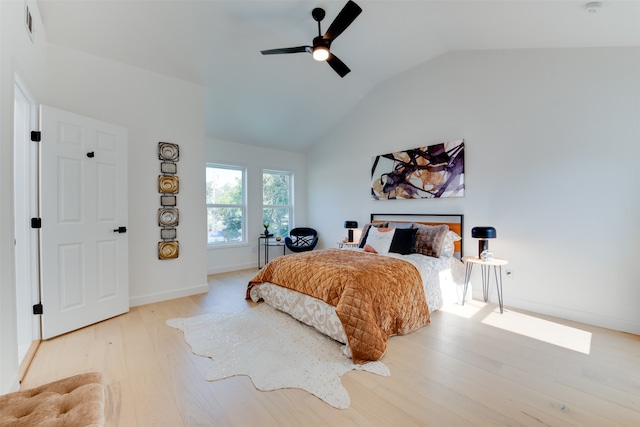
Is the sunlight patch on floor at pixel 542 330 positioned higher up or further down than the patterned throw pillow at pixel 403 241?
further down

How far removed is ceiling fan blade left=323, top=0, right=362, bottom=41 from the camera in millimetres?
2188

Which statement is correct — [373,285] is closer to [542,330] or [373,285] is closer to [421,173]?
[542,330]

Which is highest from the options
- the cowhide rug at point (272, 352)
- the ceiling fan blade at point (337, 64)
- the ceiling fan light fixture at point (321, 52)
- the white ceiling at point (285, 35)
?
the white ceiling at point (285, 35)

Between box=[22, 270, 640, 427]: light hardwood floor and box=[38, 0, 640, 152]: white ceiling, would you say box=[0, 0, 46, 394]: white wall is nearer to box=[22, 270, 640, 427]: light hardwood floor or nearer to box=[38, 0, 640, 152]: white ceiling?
box=[22, 270, 640, 427]: light hardwood floor

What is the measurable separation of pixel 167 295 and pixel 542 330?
424cm

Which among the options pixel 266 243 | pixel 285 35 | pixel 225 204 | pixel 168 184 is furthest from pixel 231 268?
pixel 285 35

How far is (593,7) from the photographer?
2.15 metres

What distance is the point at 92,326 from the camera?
275 cm

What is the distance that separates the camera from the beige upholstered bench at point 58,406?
3.08ft

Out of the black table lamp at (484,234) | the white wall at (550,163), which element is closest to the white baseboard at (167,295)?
the white wall at (550,163)

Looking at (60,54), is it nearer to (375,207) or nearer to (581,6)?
(375,207)

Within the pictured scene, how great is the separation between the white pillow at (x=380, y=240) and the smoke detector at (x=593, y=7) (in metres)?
2.66

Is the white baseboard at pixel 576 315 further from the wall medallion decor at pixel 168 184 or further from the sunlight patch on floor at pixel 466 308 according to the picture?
the wall medallion decor at pixel 168 184

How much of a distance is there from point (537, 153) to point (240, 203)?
15.4 ft
